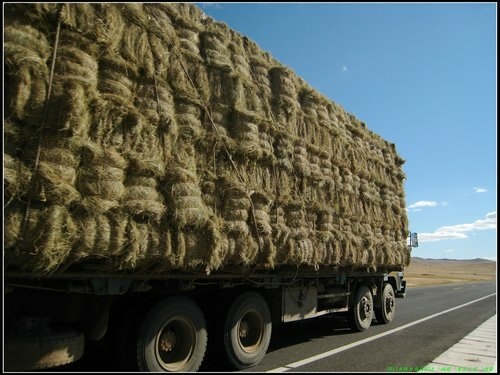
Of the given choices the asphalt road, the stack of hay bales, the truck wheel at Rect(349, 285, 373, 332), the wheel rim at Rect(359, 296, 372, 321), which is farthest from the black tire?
the wheel rim at Rect(359, 296, 372, 321)

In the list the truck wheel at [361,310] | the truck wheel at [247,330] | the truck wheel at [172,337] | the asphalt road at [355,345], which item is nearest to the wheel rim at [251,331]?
the truck wheel at [247,330]

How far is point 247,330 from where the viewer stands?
7.56 meters

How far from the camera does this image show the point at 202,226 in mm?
5891

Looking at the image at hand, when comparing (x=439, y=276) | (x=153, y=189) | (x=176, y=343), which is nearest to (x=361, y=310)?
(x=176, y=343)

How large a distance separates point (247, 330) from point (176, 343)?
5.34 feet

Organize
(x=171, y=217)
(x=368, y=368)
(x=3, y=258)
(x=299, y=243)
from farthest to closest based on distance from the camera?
(x=299, y=243)
(x=368, y=368)
(x=171, y=217)
(x=3, y=258)

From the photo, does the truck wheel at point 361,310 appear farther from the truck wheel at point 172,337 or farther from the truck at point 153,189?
the truck wheel at point 172,337

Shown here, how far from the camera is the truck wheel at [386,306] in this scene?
1278 cm

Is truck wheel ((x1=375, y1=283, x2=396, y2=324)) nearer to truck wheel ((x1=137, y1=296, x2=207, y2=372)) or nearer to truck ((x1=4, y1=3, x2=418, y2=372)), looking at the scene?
truck ((x1=4, y1=3, x2=418, y2=372))

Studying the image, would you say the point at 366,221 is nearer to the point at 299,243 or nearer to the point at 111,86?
the point at 299,243

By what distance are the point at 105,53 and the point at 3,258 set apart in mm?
2350

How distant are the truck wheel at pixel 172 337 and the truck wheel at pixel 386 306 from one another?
765 cm

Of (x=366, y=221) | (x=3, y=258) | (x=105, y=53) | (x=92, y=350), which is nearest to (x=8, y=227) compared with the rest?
(x=3, y=258)

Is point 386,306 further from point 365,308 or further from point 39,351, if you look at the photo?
point 39,351
